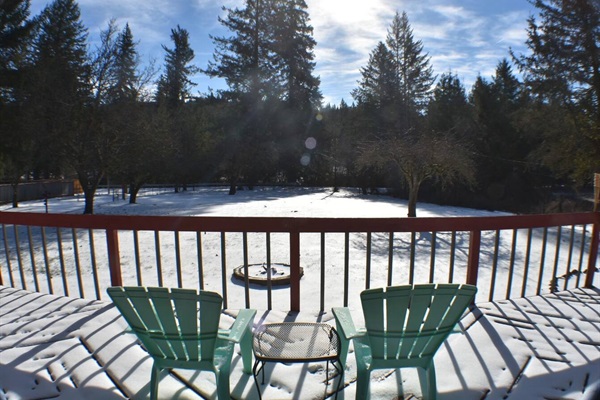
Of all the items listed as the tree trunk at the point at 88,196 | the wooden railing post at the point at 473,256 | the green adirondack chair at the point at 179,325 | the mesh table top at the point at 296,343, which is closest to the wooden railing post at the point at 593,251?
the wooden railing post at the point at 473,256

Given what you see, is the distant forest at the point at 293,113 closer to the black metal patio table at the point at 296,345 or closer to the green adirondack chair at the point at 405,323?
the black metal patio table at the point at 296,345

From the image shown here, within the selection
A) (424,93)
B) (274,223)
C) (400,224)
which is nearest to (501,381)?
(400,224)

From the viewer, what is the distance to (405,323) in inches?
71.5

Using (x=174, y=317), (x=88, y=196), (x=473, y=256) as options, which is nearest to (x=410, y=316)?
(x=174, y=317)

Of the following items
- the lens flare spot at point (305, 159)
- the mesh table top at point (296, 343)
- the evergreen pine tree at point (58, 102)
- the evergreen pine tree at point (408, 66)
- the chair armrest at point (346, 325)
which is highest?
the evergreen pine tree at point (408, 66)

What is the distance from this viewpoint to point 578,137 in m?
16.0

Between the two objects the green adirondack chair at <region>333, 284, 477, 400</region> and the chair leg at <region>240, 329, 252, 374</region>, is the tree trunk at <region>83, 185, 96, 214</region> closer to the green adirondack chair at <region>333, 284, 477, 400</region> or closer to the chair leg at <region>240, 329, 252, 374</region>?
the chair leg at <region>240, 329, 252, 374</region>

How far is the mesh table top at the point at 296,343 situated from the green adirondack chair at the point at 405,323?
0.20m

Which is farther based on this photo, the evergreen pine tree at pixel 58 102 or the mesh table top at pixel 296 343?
Answer: the evergreen pine tree at pixel 58 102

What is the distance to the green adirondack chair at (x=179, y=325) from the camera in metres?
1.74

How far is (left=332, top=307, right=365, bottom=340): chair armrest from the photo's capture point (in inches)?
75.3

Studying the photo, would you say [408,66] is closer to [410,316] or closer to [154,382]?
[410,316]

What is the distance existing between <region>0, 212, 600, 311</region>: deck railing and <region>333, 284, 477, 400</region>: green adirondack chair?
1277mm

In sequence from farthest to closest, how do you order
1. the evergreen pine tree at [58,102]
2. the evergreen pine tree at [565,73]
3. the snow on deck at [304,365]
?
the evergreen pine tree at [565,73] → the evergreen pine tree at [58,102] → the snow on deck at [304,365]
